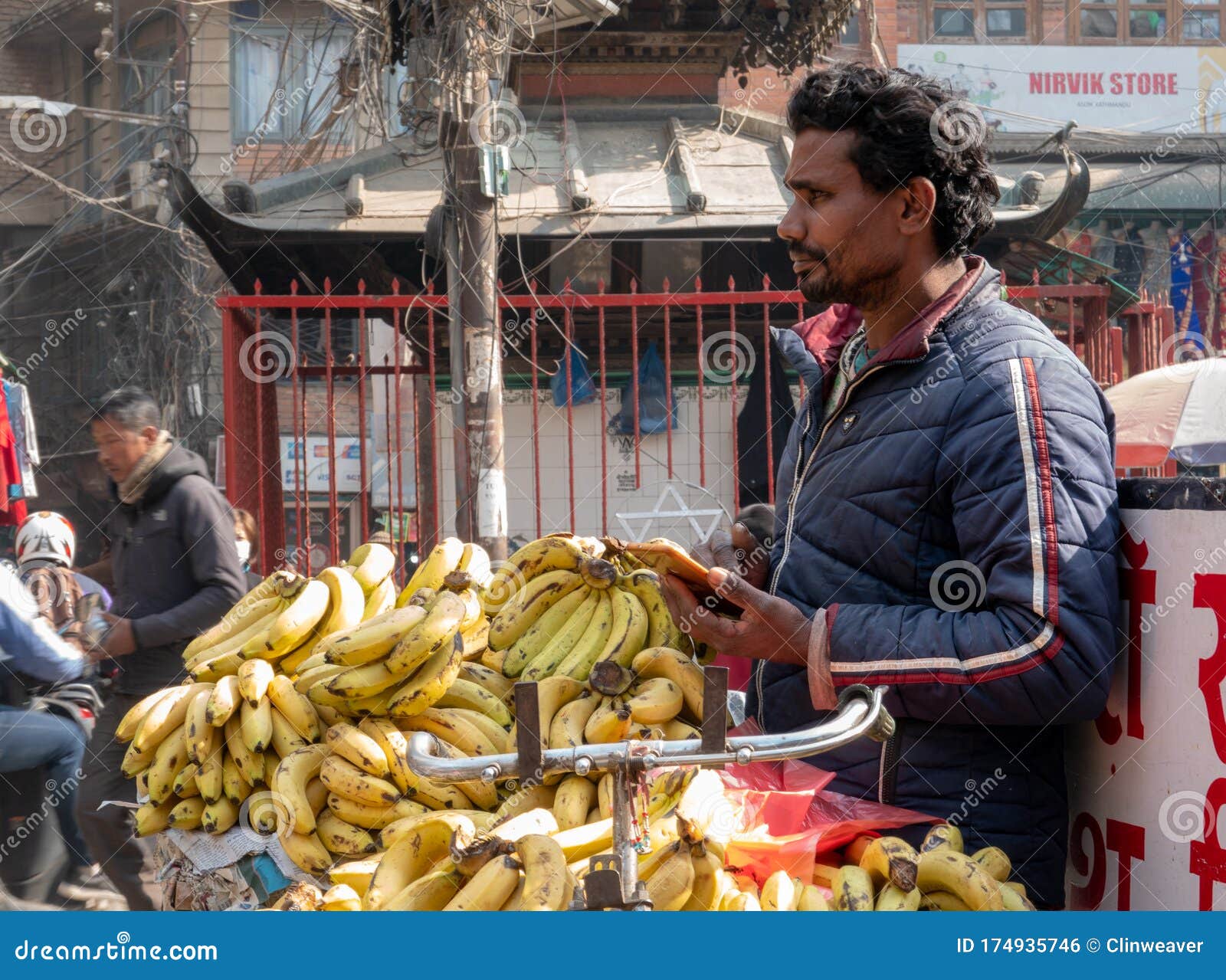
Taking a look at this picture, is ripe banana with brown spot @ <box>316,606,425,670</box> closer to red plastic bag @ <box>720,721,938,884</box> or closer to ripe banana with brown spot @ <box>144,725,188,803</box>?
ripe banana with brown spot @ <box>144,725,188,803</box>

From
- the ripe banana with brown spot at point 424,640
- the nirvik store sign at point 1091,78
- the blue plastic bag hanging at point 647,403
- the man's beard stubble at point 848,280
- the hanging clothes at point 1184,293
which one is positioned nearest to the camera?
the man's beard stubble at point 848,280

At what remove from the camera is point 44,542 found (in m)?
4.98

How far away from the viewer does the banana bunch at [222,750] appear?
2240 millimetres

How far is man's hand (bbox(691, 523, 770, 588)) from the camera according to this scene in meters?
2.16

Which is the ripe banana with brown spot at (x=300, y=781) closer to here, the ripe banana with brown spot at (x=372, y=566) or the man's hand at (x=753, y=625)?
the ripe banana with brown spot at (x=372, y=566)

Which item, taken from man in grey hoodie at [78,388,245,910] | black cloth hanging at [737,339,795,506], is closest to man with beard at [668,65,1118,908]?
man in grey hoodie at [78,388,245,910]

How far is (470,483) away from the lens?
6.06 m

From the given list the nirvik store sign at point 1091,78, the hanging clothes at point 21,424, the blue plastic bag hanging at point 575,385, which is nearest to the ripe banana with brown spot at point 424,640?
the blue plastic bag hanging at point 575,385

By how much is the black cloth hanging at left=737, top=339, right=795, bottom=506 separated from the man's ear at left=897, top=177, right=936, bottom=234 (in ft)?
19.9

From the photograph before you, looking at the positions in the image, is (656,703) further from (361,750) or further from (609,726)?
(361,750)

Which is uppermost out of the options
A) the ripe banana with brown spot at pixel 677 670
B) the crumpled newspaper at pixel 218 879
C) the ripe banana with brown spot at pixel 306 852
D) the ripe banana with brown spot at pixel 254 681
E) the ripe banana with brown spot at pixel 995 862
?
the ripe banana with brown spot at pixel 677 670

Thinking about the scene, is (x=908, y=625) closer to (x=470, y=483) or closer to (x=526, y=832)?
(x=526, y=832)

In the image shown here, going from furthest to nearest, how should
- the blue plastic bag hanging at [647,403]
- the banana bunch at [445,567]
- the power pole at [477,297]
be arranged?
the blue plastic bag hanging at [647,403]
the power pole at [477,297]
the banana bunch at [445,567]

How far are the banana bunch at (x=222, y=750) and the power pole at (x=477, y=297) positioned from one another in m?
3.42
